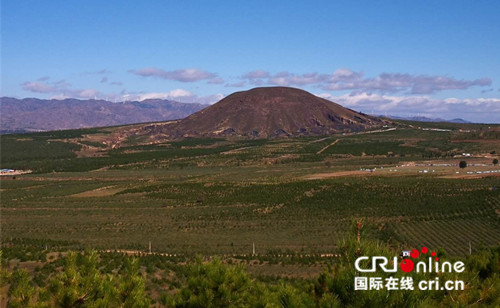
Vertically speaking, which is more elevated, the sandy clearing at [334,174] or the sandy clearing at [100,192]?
the sandy clearing at [334,174]

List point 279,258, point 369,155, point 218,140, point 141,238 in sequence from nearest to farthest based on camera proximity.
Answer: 1. point 279,258
2. point 141,238
3. point 369,155
4. point 218,140

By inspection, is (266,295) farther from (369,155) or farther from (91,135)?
(91,135)

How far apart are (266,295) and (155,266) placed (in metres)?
19.0

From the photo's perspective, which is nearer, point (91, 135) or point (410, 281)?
point (410, 281)

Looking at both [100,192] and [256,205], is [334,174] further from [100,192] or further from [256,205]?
[100,192]

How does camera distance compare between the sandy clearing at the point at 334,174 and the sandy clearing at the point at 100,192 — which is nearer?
the sandy clearing at the point at 100,192

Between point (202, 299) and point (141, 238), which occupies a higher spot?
point (202, 299)

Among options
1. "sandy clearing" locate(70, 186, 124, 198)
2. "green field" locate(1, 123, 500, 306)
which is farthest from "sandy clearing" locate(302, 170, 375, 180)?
"sandy clearing" locate(70, 186, 124, 198)

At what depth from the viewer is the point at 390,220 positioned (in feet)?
170

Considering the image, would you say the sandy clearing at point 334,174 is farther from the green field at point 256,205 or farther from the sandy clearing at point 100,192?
the sandy clearing at point 100,192

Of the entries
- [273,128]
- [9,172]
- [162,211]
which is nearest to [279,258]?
[162,211]

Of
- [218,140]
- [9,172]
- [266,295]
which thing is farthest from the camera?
[218,140]

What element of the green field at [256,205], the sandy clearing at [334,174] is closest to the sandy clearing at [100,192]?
the green field at [256,205]

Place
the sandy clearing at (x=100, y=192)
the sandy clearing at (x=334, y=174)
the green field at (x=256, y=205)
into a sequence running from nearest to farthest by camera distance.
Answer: the green field at (x=256, y=205), the sandy clearing at (x=100, y=192), the sandy clearing at (x=334, y=174)
